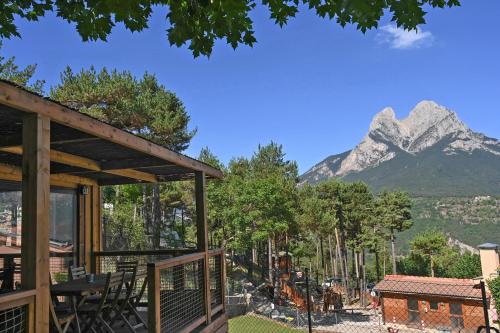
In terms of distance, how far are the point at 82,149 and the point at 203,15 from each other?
3343 millimetres

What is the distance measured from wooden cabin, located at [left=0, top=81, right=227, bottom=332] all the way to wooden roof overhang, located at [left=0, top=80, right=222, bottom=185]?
10 mm

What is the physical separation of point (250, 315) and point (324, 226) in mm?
14404

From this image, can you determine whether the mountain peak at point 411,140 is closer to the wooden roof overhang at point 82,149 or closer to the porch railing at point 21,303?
the wooden roof overhang at point 82,149

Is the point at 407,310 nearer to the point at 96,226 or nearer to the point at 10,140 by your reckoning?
the point at 96,226

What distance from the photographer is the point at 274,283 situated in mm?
28078

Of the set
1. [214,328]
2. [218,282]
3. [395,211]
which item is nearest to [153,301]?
[214,328]

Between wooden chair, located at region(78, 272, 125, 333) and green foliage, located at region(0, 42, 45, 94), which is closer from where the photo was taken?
wooden chair, located at region(78, 272, 125, 333)

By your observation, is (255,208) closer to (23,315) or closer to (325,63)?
(23,315)

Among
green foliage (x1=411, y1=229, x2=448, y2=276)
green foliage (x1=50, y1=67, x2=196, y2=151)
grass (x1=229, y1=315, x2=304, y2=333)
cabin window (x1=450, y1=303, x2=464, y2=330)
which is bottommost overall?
cabin window (x1=450, y1=303, x2=464, y2=330)

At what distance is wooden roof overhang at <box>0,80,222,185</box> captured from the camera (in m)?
3.15

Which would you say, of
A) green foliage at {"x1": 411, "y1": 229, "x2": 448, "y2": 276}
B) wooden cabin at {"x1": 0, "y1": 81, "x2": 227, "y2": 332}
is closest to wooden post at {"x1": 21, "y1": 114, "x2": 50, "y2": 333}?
wooden cabin at {"x1": 0, "y1": 81, "x2": 227, "y2": 332}

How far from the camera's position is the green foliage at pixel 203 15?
2561 mm

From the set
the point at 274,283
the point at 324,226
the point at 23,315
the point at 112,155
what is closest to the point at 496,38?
the point at 324,226

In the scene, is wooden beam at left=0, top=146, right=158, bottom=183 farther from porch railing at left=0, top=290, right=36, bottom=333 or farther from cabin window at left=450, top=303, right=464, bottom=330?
cabin window at left=450, top=303, right=464, bottom=330
